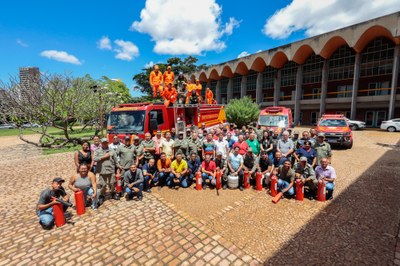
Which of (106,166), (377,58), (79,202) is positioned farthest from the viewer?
(377,58)

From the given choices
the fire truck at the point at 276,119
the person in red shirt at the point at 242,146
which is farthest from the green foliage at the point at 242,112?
the person in red shirt at the point at 242,146

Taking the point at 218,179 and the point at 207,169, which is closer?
the point at 218,179

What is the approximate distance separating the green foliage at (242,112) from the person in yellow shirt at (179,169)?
17.1 meters

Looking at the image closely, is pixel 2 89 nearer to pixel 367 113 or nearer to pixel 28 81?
pixel 28 81

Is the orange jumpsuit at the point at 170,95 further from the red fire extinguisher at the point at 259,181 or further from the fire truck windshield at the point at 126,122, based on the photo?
the red fire extinguisher at the point at 259,181

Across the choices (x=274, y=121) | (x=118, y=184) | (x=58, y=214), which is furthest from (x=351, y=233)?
(x=274, y=121)

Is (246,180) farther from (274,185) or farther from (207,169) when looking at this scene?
(207,169)

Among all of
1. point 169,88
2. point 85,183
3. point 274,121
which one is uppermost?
point 169,88

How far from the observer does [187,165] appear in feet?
22.1

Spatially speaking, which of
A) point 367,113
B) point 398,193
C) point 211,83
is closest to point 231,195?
point 398,193

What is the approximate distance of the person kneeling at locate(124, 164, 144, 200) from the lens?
5773 millimetres

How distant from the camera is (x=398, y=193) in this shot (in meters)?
5.90

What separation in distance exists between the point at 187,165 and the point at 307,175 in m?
3.75

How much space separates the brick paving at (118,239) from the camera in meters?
3.52
